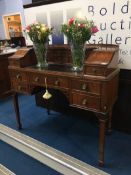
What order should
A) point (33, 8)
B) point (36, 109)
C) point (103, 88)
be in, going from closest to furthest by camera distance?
point (103, 88), point (33, 8), point (36, 109)

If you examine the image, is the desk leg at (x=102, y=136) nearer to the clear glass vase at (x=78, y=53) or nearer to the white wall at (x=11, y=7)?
the clear glass vase at (x=78, y=53)

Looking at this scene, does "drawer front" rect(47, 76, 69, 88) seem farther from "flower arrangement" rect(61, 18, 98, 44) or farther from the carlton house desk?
"flower arrangement" rect(61, 18, 98, 44)

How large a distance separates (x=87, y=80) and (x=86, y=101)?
0.19 meters

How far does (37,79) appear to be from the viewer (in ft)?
6.26

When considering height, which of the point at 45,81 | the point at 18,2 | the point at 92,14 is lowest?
the point at 45,81

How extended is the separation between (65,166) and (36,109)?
1374 mm

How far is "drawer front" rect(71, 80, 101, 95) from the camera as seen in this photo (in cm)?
151

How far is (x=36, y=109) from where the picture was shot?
9.77 ft

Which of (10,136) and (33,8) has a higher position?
(33,8)

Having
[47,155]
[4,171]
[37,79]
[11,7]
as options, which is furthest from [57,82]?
[11,7]

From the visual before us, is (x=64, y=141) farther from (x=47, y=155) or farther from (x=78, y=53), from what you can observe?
(x=78, y=53)

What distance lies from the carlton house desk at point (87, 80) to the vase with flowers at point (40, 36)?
0.17m

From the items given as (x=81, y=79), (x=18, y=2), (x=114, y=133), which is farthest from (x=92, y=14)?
(x=18, y=2)

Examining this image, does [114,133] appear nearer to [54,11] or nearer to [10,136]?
[10,136]
